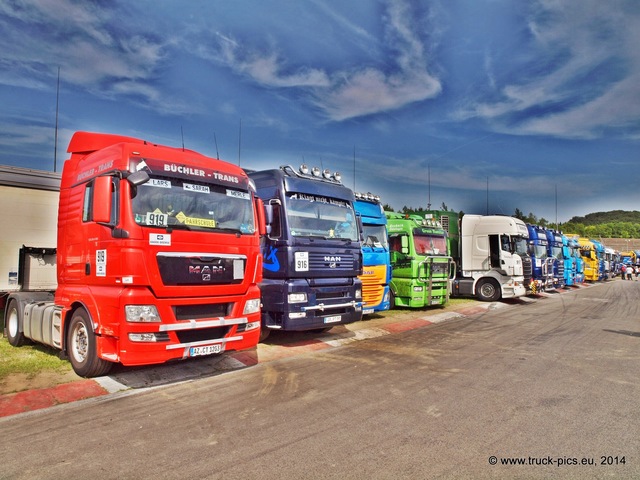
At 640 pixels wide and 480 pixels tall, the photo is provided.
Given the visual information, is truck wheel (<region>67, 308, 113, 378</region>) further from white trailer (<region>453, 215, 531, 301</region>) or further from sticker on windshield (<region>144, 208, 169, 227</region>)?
white trailer (<region>453, 215, 531, 301</region>)

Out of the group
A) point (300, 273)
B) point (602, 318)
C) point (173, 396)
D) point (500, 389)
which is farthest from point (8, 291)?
point (602, 318)

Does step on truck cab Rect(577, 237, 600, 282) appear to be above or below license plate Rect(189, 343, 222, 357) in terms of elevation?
above

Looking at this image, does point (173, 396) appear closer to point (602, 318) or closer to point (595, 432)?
point (595, 432)

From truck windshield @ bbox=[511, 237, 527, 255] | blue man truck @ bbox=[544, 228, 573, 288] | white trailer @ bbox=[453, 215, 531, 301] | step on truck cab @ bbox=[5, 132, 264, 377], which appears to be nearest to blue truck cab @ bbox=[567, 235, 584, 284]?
blue man truck @ bbox=[544, 228, 573, 288]

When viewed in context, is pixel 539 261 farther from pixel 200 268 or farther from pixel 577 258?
pixel 200 268

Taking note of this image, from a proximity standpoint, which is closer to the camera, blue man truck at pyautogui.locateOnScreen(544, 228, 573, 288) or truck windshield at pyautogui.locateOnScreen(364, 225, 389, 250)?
truck windshield at pyautogui.locateOnScreen(364, 225, 389, 250)

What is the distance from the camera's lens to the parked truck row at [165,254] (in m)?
5.41

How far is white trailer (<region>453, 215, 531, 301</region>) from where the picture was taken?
17.5 metres

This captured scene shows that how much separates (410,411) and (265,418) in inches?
61.5

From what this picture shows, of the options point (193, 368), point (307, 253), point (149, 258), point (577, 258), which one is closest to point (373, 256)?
point (307, 253)

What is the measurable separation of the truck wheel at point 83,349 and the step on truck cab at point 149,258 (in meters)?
0.01

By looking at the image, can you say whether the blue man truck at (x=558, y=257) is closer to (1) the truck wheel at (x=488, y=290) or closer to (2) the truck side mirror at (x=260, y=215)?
(1) the truck wheel at (x=488, y=290)

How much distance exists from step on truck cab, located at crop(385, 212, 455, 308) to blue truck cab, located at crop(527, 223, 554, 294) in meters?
6.03

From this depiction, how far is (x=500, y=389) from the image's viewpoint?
18.5 feet
